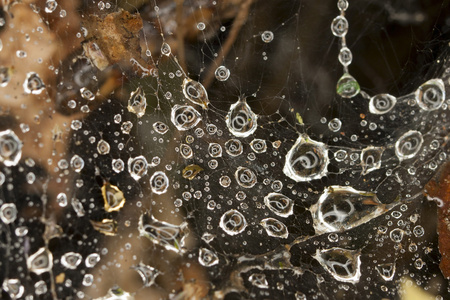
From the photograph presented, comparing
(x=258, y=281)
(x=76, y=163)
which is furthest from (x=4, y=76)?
(x=258, y=281)

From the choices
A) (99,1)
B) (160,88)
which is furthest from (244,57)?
(99,1)

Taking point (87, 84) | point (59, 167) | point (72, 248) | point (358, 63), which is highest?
point (358, 63)

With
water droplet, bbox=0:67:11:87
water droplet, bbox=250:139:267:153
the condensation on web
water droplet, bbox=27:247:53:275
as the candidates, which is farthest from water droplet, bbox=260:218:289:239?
water droplet, bbox=0:67:11:87

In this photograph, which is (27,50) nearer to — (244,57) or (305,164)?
(244,57)

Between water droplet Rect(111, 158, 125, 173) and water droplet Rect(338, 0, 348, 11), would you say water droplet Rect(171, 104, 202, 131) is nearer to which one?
water droplet Rect(111, 158, 125, 173)

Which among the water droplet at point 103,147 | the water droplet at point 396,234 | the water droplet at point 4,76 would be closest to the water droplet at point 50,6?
the water droplet at point 4,76

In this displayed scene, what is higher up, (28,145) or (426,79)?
(426,79)
